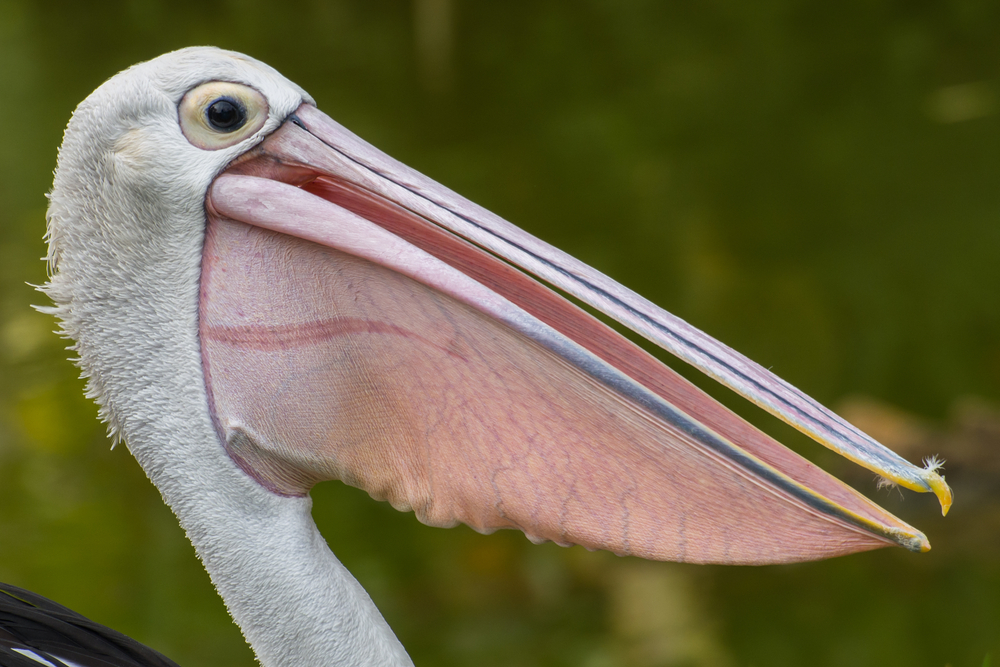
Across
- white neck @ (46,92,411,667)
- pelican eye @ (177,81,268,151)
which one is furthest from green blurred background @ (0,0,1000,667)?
pelican eye @ (177,81,268,151)

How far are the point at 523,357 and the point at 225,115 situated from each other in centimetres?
59

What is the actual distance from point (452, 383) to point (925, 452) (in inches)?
153

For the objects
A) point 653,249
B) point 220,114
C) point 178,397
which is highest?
point 653,249

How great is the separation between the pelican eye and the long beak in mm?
40

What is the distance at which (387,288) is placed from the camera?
147cm

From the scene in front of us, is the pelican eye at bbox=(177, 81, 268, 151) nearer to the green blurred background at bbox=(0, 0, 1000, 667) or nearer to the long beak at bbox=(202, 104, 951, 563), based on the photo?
the long beak at bbox=(202, 104, 951, 563)

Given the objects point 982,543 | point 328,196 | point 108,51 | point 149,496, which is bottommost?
point 328,196

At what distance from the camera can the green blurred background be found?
15.0ft

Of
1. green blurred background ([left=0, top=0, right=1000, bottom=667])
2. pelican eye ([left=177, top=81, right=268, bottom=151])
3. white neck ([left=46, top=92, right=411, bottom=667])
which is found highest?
green blurred background ([left=0, top=0, right=1000, bottom=667])

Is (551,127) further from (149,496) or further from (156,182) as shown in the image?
(156,182)

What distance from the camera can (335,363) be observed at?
151 centimetres

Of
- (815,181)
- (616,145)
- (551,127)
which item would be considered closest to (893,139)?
(815,181)

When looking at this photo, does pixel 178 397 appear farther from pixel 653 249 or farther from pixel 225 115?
pixel 653 249

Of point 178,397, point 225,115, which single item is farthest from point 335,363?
point 225,115
